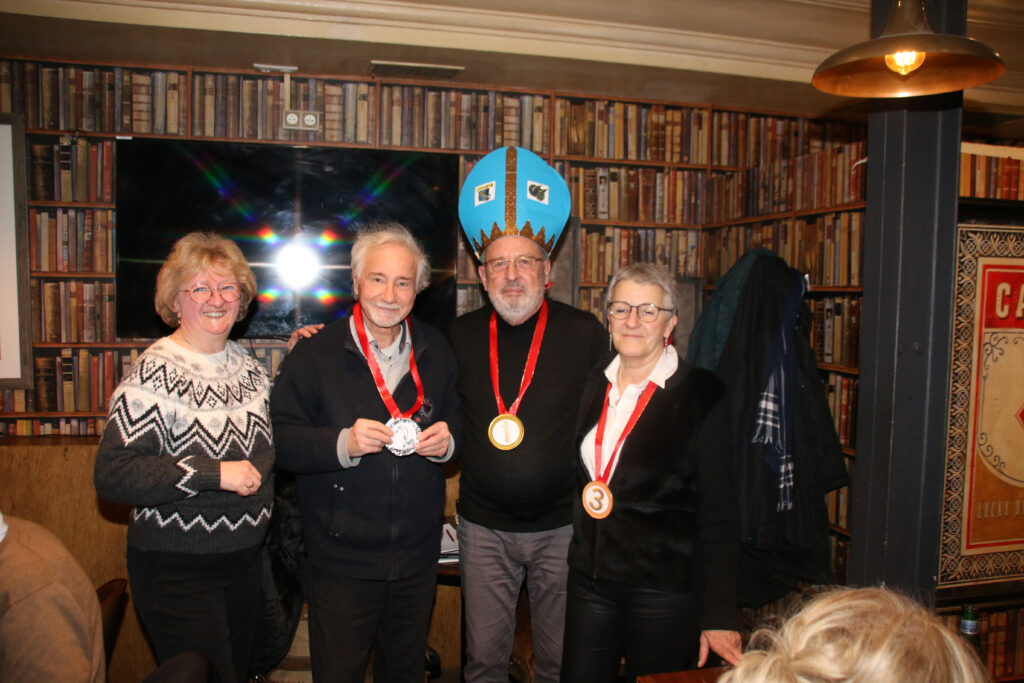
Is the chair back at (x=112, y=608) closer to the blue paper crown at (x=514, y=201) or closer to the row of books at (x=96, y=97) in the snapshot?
the blue paper crown at (x=514, y=201)

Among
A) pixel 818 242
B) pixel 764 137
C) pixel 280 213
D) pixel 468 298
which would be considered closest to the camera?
pixel 818 242

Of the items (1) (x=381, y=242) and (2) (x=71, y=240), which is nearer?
(1) (x=381, y=242)

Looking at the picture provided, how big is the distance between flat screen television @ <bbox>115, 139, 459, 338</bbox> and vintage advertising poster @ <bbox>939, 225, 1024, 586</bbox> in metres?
2.48

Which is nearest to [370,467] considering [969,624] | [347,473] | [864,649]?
[347,473]

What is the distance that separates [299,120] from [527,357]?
91.5 inches

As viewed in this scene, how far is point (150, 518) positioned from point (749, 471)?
2053mm

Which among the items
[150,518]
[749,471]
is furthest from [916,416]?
[150,518]

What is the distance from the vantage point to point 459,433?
77.8 inches

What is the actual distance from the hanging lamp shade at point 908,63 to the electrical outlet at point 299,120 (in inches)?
107

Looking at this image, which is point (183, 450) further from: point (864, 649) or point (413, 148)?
point (413, 148)

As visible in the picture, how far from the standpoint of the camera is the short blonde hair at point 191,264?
1795mm

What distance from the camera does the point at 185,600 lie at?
1.68m

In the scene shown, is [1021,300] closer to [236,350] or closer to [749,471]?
[749,471]

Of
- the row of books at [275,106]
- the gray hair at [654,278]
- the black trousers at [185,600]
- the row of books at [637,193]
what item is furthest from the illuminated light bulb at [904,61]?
the row of books at [275,106]
